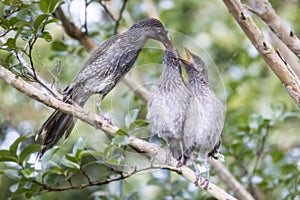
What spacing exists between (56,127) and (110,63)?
0.23m

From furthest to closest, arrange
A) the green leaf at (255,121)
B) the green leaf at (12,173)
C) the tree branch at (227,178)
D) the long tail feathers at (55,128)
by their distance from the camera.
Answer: the green leaf at (255,121), the tree branch at (227,178), the green leaf at (12,173), the long tail feathers at (55,128)

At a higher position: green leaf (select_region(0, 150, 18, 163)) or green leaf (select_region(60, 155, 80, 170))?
green leaf (select_region(0, 150, 18, 163))

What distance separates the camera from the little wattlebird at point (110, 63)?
92 cm

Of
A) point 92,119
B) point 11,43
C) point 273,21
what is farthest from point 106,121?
point 273,21

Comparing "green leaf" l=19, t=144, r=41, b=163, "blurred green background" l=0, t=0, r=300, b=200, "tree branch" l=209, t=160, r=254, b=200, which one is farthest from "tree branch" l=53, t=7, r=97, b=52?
"green leaf" l=19, t=144, r=41, b=163

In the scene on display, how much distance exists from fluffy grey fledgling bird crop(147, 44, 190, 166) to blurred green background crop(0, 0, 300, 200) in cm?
4

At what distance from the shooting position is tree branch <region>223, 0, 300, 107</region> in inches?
43.2

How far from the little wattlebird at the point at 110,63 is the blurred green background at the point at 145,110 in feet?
0.05

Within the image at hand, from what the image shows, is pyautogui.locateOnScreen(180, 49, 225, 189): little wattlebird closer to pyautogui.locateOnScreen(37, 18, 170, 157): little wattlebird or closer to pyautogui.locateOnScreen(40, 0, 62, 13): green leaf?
pyautogui.locateOnScreen(37, 18, 170, 157): little wattlebird

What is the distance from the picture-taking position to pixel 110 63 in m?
1.02

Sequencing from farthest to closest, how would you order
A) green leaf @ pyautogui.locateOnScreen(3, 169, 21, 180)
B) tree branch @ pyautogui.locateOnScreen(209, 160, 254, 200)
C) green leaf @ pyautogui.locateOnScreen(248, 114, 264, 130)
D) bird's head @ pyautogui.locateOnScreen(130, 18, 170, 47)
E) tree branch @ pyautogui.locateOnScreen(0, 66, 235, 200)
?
green leaf @ pyautogui.locateOnScreen(248, 114, 264, 130) < tree branch @ pyautogui.locateOnScreen(209, 160, 254, 200) < green leaf @ pyautogui.locateOnScreen(3, 169, 21, 180) < tree branch @ pyautogui.locateOnScreen(0, 66, 235, 200) < bird's head @ pyautogui.locateOnScreen(130, 18, 170, 47)

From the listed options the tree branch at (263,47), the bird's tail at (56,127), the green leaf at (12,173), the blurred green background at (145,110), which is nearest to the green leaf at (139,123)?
the blurred green background at (145,110)

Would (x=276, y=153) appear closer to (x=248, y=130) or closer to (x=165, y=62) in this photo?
(x=248, y=130)

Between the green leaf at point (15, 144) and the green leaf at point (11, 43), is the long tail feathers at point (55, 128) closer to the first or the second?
the green leaf at point (15, 144)
